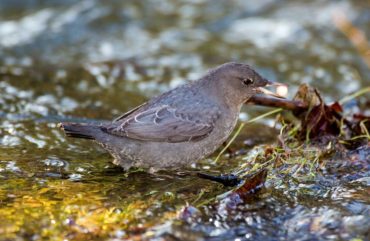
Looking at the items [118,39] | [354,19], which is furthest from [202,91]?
[354,19]

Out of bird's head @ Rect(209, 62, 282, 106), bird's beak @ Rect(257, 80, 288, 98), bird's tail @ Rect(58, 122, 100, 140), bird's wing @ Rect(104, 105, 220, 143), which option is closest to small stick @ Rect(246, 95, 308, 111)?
bird's beak @ Rect(257, 80, 288, 98)

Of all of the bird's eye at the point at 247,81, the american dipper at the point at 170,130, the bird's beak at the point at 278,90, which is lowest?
the american dipper at the point at 170,130

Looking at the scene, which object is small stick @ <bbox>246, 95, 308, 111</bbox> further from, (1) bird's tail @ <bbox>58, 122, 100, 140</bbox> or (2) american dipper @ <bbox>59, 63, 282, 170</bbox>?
(1) bird's tail @ <bbox>58, 122, 100, 140</bbox>

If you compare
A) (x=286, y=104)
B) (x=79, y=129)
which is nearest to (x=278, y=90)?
(x=286, y=104)

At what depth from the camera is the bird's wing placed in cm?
488

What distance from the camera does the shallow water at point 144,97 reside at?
3885 millimetres

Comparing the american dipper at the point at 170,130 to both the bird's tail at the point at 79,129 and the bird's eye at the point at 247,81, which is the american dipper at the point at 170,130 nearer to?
the bird's tail at the point at 79,129

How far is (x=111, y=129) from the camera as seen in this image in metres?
4.87

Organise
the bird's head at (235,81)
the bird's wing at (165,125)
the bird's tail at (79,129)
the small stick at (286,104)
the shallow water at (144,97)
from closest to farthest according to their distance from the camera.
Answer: the shallow water at (144,97)
the bird's tail at (79,129)
the bird's wing at (165,125)
the bird's head at (235,81)
the small stick at (286,104)

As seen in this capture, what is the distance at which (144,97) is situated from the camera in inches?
290

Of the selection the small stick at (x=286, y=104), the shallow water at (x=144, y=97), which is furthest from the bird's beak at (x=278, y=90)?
the shallow water at (x=144, y=97)

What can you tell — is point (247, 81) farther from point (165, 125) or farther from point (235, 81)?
point (165, 125)

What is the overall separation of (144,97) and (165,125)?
2461 mm

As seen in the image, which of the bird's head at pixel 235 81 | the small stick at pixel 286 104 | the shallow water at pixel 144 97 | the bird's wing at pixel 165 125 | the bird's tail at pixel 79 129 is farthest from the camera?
the small stick at pixel 286 104
